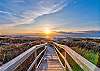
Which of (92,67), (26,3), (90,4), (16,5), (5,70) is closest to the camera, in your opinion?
(5,70)

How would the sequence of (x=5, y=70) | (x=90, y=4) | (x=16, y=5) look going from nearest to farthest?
(x=5, y=70) → (x=90, y=4) → (x=16, y=5)

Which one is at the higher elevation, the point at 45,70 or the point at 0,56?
the point at 0,56

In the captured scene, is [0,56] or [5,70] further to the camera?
[0,56]

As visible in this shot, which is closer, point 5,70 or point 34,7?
point 5,70

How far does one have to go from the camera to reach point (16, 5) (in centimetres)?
658

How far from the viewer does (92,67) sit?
2.58 meters

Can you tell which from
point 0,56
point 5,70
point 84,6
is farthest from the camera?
point 84,6

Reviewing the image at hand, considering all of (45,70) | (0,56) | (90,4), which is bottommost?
(45,70)

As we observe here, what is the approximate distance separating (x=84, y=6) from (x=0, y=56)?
Answer: 2.10 metres

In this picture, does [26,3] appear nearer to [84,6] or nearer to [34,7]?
[34,7]

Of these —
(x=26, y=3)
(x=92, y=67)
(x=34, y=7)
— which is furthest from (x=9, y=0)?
(x=92, y=67)

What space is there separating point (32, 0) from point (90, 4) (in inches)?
71.9

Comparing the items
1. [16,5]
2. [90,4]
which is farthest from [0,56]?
[16,5]

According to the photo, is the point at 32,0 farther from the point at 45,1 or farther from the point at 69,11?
the point at 69,11
